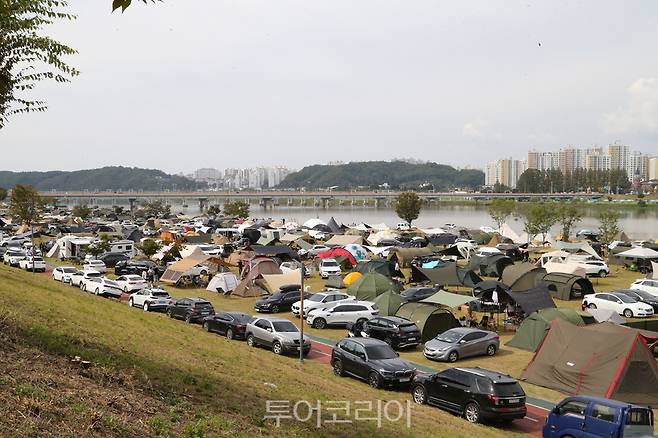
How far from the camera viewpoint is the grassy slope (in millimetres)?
7320

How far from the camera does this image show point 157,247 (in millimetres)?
44719

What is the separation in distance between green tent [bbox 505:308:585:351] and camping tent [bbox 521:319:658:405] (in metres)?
3.34

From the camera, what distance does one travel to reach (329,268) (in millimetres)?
37219

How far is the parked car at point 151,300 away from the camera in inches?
994

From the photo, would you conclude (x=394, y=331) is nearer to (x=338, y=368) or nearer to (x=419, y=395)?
(x=338, y=368)

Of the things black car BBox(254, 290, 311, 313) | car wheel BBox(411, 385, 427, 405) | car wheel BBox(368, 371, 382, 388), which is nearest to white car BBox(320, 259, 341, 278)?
black car BBox(254, 290, 311, 313)

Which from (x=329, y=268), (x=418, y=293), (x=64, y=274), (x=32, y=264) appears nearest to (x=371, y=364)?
(x=418, y=293)

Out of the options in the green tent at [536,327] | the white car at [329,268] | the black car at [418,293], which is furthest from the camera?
the white car at [329,268]

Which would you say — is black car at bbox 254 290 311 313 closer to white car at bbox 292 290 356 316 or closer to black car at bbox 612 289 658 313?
white car at bbox 292 290 356 316

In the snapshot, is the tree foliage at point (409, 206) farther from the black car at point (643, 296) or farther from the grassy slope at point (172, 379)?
the grassy slope at point (172, 379)

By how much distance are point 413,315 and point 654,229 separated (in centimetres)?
7894

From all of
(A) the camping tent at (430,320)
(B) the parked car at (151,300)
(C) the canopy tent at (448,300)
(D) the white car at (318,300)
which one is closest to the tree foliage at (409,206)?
(D) the white car at (318,300)

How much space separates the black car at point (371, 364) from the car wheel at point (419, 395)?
0.73 metres

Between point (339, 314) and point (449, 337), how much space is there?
562cm
